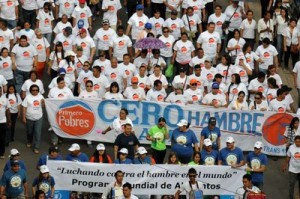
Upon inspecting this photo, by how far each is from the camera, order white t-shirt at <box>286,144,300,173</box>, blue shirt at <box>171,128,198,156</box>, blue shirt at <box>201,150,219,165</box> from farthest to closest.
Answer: blue shirt at <box>171,128,198,156</box>, white t-shirt at <box>286,144,300,173</box>, blue shirt at <box>201,150,219,165</box>

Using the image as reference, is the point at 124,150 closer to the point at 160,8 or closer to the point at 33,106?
the point at 33,106

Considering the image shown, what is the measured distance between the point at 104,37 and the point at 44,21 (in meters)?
1.69

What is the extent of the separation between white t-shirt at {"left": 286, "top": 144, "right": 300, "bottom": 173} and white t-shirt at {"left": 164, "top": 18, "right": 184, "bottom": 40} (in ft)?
20.4

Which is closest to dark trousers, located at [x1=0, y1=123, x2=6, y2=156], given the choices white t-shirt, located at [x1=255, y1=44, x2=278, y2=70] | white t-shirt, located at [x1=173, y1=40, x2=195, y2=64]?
white t-shirt, located at [x1=173, y1=40, x2=195, y2=64]

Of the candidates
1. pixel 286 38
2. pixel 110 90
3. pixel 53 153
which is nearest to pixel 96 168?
pixel 53 153

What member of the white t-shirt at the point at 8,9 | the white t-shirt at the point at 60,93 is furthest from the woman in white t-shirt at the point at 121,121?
the white t-shirt at the point at 8,9

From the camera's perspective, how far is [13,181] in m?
22.2

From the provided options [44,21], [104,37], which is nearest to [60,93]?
[104,37]

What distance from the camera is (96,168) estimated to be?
22.6 meters

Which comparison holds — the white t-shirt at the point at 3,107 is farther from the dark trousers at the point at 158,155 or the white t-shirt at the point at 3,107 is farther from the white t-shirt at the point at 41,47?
the dark trousers at the point at 158,155

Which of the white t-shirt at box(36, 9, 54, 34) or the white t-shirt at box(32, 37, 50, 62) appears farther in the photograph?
the white t-shirt at box(36, 9, 54, 34)

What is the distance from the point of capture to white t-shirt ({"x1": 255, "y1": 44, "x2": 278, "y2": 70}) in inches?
1089

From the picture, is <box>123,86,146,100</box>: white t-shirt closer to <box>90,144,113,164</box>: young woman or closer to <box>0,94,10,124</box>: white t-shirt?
<box>0,94,10,124</box>: white t-shirt

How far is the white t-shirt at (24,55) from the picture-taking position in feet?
88.0
